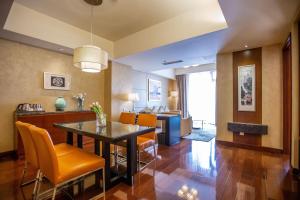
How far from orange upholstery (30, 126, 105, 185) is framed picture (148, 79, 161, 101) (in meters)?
5.33

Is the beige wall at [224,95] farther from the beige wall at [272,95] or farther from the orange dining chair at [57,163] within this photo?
the orange dining chair at [57,163]

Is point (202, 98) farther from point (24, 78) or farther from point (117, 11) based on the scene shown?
point (24, 78)

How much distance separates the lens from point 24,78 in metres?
3.39

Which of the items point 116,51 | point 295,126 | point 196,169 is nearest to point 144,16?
point 116,51

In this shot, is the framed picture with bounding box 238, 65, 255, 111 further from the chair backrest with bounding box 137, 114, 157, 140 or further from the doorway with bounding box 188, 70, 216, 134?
the doorway with bounding box 188, 70, 216, 134

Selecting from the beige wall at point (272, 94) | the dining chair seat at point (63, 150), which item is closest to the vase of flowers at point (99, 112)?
the dining chair seat at point (63, 150)

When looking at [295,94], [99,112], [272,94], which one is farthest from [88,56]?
[272,94]

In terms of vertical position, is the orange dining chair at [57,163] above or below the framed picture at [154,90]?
below

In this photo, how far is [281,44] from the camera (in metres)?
3.35

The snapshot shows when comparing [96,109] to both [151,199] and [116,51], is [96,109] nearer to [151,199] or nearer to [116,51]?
[151,199]

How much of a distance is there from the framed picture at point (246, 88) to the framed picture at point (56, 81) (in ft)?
15.2

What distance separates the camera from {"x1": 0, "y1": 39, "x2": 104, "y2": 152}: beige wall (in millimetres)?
3141

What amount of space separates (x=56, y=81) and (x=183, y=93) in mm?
5914

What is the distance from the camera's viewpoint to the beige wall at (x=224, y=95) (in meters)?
4.04
